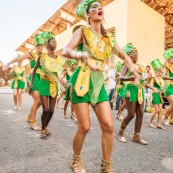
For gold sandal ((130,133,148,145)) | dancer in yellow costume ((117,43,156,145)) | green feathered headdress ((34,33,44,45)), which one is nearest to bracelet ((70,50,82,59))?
dancer in yellow costume ((117,43,156,145))

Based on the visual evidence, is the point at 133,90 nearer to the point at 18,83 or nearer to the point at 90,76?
the point at 90,76

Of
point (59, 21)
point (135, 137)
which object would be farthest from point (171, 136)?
point (59, 21)

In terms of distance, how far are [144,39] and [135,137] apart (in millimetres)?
9139

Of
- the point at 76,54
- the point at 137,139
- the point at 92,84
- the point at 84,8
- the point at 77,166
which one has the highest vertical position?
the point at 84,8

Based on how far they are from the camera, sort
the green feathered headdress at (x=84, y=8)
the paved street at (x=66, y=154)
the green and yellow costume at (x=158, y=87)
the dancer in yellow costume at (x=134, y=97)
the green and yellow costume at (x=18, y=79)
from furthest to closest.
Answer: the green and yellow costume at (x=18, y=79), the green and yellow costume at (x=158, y=87), the dancer in yellow costume at (x=134, y=97), the paved street at (x=66, y=154), the green feathered headdress at (x=84, y=8)

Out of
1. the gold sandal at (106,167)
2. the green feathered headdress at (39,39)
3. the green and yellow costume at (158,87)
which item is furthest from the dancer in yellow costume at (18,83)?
the gold sandal at (106,167)

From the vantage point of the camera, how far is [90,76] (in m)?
2.47

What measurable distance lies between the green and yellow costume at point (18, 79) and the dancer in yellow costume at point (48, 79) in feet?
16.0

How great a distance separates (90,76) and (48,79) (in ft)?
6.71

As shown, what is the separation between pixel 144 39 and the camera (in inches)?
486

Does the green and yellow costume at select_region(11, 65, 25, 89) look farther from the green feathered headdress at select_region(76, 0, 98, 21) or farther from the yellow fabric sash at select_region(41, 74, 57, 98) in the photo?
the green feathered headdress at select_region(76, 0, 98, 21)

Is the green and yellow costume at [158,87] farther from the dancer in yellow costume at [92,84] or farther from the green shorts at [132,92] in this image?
the dancer in yellow costume at [92,84]

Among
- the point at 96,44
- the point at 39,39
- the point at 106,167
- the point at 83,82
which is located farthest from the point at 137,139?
the point at 39,39

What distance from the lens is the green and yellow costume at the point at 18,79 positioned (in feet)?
29.3
